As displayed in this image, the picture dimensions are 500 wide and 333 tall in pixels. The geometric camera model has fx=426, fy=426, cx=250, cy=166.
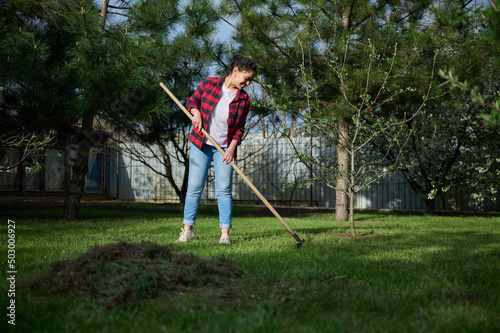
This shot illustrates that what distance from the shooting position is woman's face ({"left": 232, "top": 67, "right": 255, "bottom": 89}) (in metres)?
3.62

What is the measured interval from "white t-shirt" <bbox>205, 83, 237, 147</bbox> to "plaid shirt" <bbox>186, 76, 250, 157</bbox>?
3cm

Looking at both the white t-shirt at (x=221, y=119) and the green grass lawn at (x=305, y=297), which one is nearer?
the green grass lawn at (x=305, y=297)

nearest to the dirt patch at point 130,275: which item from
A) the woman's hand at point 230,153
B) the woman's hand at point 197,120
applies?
the woman's hand at point 230,153

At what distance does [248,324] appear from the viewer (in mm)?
1540

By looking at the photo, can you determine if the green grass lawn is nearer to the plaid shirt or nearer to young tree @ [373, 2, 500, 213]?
the plaid shirt

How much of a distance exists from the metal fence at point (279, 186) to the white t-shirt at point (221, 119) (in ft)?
12.6

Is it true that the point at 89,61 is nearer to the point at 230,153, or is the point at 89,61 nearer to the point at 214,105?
the point at 214,105

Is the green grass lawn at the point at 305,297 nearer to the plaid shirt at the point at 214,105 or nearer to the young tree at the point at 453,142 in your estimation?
the plaid shirt at the point at 214,105

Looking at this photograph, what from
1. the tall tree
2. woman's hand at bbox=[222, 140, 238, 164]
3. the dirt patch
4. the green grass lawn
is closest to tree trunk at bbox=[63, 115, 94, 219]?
the tall tree

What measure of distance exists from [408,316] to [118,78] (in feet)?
13.7

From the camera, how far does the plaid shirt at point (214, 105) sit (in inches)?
149

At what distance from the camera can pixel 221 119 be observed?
12.5 ft

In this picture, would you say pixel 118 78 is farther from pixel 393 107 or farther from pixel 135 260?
pixel 393 107

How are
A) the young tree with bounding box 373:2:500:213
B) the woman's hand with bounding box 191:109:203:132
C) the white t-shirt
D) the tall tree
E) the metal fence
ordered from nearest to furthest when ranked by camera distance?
the woman's hand with bounding box 191:109:203:132
the white t-shirt
the tall tree
the young tree with bounding box 373:2:500:213
the metal fence
